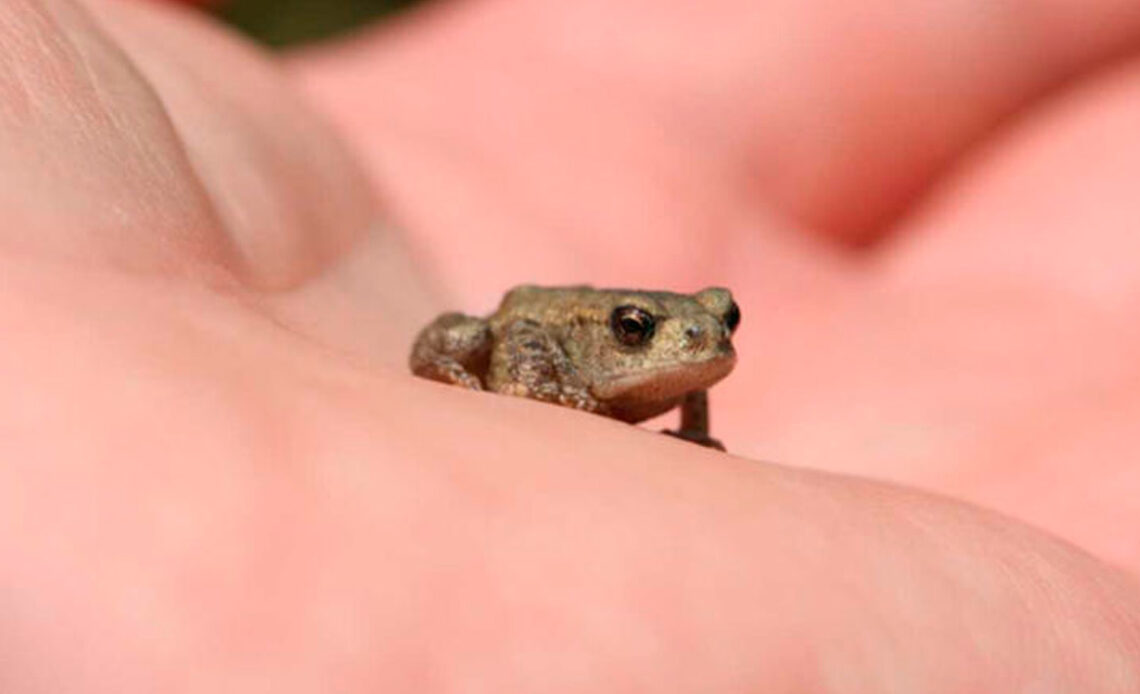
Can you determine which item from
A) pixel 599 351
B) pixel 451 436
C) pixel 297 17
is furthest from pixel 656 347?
pixel 297 17

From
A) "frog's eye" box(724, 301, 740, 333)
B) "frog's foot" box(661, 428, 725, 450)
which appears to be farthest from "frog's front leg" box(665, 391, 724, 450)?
"frog's eye" box(724, 301, 740, 333)

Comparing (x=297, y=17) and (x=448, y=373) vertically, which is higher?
(x=297, y=17)

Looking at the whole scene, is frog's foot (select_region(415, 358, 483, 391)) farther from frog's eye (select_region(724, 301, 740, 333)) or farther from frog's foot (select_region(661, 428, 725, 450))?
frog's eye (select_region(724, 301, 740, 333))

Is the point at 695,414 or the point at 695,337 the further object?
the point at 695,414

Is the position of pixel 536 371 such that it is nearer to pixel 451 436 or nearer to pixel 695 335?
pixel 695 335

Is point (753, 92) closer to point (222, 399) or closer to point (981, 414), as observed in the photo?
point (981, 414)

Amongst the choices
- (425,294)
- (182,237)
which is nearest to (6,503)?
(182,237)
